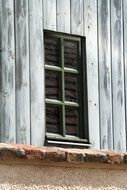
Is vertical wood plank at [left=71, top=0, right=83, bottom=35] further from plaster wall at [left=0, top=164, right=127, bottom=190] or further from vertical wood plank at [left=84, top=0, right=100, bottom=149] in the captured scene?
plaster wall at [left=0, top=164, right=127, bottom=190]

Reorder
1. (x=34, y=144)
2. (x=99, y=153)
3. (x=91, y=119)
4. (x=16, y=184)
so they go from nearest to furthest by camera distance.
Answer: (x=16, y=184) → (x=99, y=153) → (x=34, y=144) → (x=91, y=119)

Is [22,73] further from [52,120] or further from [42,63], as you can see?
[52,120]

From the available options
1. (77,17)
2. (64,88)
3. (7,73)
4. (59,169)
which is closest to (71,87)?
(64,88)

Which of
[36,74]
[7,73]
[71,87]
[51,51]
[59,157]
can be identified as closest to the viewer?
[59,157]

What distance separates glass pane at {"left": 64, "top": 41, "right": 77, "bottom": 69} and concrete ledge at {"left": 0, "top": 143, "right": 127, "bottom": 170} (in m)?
1.43

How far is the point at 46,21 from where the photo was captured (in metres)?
9.55

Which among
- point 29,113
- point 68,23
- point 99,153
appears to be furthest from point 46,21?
point 99,153

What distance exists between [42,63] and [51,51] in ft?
0.99

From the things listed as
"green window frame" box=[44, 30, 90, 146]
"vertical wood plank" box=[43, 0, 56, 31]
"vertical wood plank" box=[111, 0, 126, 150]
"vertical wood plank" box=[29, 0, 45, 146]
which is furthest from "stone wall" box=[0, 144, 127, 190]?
"vertical wood plank" box=[43, 0, 56, 31]

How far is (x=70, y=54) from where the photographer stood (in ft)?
32.5

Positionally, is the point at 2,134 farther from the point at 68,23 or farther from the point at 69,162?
the point at 68,23

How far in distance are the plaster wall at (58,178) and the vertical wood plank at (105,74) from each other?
103 centimetres

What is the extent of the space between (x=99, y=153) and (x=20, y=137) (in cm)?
89

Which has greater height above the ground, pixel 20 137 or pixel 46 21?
pixel 46 21
